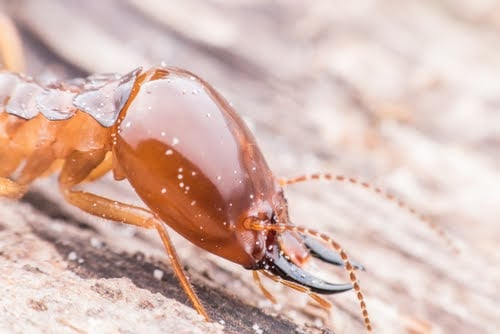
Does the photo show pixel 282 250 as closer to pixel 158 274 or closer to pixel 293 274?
pixel 293 274

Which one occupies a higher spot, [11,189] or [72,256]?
[11,189]

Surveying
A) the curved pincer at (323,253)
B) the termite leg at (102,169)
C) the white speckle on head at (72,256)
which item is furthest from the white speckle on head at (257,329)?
the termite leg at (102,169)

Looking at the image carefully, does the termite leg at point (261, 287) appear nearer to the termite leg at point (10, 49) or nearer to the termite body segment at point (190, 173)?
the termite body segment at point (190, 173)

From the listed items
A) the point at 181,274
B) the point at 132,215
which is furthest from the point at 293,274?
the point at 132,215

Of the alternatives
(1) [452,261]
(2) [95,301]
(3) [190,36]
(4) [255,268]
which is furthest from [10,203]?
(1) [452,261]

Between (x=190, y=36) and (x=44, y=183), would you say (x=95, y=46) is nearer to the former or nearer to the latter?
(x=190, y=36)
